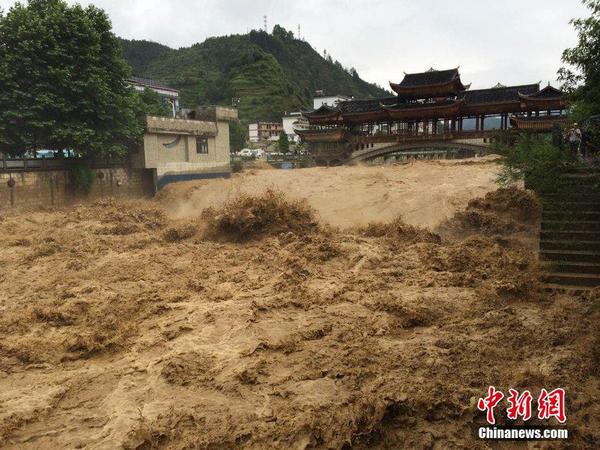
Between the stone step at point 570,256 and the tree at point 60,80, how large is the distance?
17.7 m

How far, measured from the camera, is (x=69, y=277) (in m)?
11.5

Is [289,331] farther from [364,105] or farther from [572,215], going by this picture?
[364,105]

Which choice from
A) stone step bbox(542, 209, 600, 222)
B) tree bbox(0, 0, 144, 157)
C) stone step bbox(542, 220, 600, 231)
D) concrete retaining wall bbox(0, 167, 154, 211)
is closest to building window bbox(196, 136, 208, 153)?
concrete retaining wall bbox(0, 167, 154, 211)

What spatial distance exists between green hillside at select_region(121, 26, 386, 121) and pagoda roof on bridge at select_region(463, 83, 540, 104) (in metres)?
43.3

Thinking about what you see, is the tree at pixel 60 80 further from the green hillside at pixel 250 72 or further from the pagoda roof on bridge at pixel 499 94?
the green hillside at pixel 250 72

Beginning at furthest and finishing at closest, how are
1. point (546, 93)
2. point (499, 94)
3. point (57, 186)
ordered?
point (499, 94)
point (546, 93)
point (57, 186)

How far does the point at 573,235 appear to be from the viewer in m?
8.71

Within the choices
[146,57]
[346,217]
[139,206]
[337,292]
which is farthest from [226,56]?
[337,292]

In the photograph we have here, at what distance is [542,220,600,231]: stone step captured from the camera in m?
8.61

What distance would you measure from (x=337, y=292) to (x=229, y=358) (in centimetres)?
337

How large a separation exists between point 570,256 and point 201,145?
21.9 meters

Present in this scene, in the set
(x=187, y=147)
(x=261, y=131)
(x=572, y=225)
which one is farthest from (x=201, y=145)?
(x=261, y=131)

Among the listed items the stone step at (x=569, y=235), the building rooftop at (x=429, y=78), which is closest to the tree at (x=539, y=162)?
the stone step at (x=569, y=235)

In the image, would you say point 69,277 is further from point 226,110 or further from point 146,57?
point 146,57
